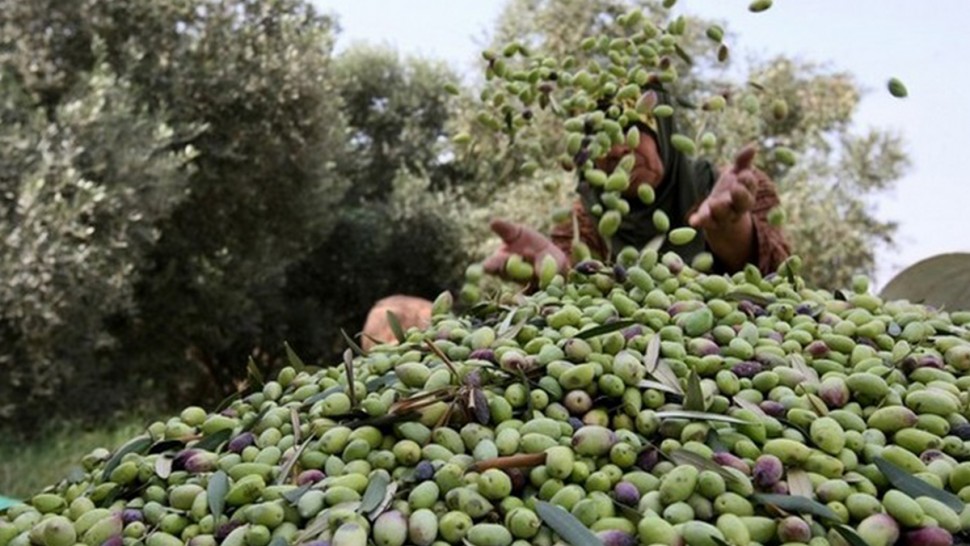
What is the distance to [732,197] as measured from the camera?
207 cm

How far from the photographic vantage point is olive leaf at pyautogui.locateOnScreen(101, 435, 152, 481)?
1.35 m

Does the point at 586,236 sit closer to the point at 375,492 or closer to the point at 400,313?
the point at 375,492

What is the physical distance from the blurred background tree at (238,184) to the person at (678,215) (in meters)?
3.91

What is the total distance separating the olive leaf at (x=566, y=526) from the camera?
0.96 metres

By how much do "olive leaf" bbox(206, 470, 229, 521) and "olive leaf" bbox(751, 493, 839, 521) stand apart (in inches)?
21.8

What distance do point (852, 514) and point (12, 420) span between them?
9.70 m

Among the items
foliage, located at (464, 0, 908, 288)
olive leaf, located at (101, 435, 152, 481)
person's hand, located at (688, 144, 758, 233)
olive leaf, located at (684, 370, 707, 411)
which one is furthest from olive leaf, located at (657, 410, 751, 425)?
foliage, located at (464, 0, 908, 288)

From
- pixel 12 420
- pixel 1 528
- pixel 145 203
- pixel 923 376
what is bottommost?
pixel 12 420

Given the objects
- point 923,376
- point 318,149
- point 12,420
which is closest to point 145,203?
point 12,420

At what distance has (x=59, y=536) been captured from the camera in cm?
112

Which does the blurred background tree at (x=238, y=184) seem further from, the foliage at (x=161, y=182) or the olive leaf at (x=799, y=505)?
the olive leaf at (x=799, y=505)

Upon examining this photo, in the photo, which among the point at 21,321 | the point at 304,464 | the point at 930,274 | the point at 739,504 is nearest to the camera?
the point at 739,504

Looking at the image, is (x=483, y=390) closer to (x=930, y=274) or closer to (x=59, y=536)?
(x=59, y=536)

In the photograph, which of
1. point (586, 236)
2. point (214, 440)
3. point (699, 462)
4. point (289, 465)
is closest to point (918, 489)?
point (699, 462)
